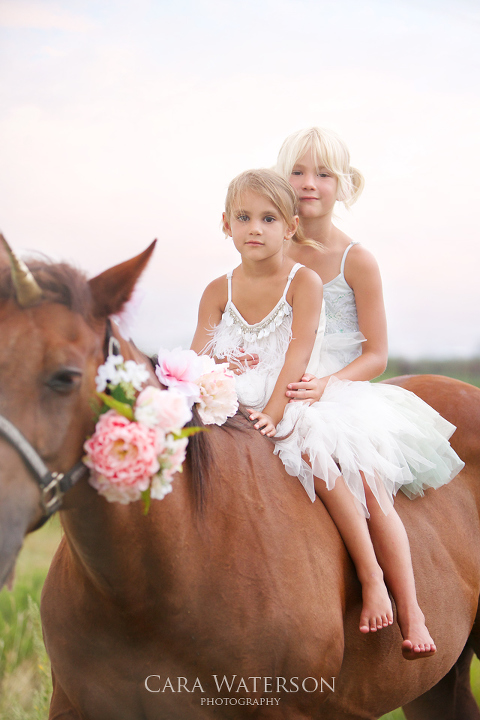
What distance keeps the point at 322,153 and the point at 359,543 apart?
210 centimetres

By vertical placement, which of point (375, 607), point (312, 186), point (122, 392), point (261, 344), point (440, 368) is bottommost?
point (440, 368)

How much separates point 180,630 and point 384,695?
1192 millimetres

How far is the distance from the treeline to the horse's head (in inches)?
497

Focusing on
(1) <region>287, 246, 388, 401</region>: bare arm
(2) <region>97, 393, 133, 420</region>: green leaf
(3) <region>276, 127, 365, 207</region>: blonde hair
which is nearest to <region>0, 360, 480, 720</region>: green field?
(2) <region>97, 393, 133, 420</region>: green leaf

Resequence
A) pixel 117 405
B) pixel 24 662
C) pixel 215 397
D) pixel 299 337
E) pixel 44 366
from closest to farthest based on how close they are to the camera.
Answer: pixel 44 366 < pixel 117 405 < pixel 215 397 < pixel 299 337 < pixel 24 662

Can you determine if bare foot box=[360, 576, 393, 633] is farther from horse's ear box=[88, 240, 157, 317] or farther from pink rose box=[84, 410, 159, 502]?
horse's ear box=[88, 240, 157, 317]

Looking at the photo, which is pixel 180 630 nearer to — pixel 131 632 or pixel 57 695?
pixel 131 632

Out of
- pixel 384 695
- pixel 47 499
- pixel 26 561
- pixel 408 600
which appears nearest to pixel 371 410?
pixel 408 600

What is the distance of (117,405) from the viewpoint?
1736mm

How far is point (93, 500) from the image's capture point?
6.20 ft

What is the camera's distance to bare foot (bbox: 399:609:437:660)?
251cm

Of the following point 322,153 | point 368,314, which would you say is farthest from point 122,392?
point 322,153

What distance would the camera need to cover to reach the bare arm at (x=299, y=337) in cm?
274

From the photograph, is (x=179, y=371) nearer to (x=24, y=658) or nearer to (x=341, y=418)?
(x=341, y=418)
